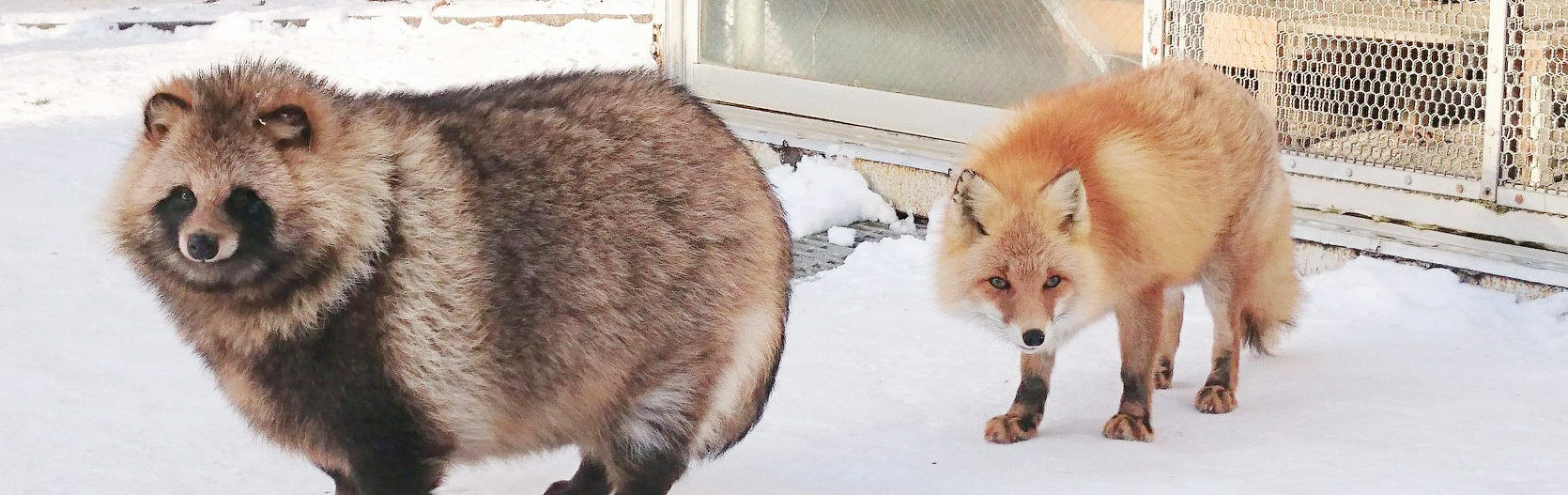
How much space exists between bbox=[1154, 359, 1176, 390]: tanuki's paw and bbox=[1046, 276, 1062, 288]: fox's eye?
1024mm

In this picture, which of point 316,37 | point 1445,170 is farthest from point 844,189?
point 316,37

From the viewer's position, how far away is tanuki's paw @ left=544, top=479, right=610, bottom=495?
13.0ft

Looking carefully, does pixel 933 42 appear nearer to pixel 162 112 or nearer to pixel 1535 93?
pixel 1535 93

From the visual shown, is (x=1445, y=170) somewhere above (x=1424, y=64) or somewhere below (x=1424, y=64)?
below

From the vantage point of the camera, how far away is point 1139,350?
4.53 meters

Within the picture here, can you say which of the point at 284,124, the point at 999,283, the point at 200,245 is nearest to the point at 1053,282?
the point at 999,283

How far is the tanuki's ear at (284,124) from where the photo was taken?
3.11 metres

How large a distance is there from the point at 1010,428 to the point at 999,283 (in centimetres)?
47

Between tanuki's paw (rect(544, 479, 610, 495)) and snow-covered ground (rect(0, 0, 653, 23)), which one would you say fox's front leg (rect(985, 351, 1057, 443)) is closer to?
tanuki's paw (rect(544, 479, 610, 495))

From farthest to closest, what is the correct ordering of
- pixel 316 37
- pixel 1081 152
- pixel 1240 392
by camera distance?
pixel 316 37, pixel 1240 392, pixel 1081 152

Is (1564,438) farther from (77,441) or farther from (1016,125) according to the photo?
(77,441)

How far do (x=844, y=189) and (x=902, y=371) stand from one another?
222cm

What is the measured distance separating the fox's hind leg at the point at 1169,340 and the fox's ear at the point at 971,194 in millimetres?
1027

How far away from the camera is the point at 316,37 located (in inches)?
422
